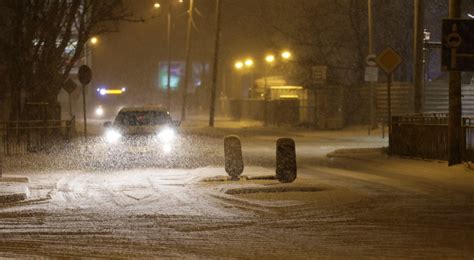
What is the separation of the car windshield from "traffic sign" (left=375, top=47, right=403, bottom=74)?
6617 millimetres

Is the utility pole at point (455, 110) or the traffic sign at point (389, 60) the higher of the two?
the traffic sign at point (389, 60)

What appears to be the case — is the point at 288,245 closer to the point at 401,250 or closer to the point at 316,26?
the point at 401,250

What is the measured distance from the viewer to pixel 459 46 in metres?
19.1

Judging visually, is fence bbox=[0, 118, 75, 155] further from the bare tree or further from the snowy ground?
the bare tree

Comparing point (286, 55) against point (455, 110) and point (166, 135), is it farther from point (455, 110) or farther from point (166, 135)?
point (455, 110)

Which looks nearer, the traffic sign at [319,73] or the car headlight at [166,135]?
the car headlight at [166,135]

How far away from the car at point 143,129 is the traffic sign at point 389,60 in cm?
642

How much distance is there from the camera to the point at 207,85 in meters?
93.2

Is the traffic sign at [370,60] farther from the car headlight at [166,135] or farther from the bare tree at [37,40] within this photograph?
the car headlight at [166,135]

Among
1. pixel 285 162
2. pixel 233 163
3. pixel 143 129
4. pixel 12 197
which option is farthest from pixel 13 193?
pixel 143 129

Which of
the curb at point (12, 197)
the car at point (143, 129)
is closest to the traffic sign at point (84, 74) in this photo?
the car at point (143, 129)

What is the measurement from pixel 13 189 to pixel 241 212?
4.73 meters

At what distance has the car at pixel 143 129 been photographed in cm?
2523

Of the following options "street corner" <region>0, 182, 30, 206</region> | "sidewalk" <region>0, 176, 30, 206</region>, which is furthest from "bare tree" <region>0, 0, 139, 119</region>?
"street corner" <region>0, 182, 30, 206</region>
